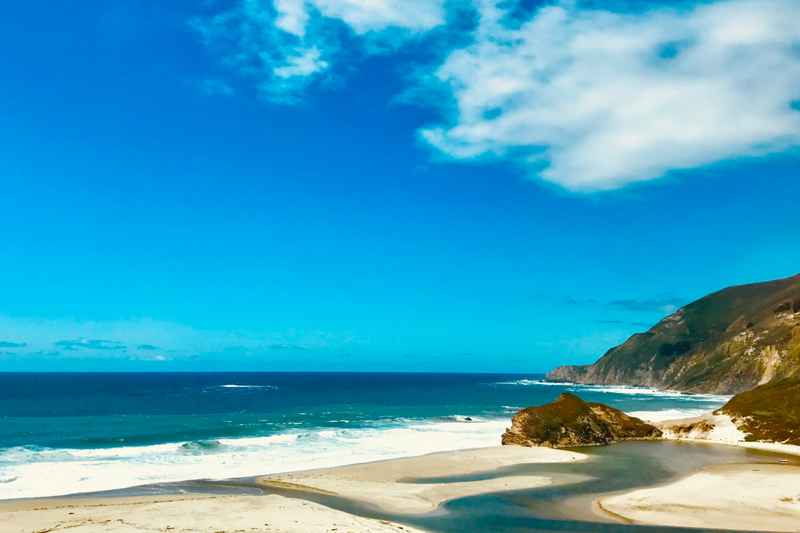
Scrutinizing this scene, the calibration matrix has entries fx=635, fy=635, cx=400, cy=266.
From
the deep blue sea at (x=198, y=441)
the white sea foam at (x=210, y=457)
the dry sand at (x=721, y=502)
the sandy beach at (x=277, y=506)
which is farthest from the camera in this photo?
the deep blue sea at (x=198, y=441)

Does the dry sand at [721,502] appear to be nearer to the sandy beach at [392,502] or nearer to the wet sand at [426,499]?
the sandy beach at [392,502]

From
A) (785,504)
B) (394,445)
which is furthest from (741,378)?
(785,504)

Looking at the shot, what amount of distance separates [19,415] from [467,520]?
9092 cm

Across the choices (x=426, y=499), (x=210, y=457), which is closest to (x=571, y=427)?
(x=426, y=499)

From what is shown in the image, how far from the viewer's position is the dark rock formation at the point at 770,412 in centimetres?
5894

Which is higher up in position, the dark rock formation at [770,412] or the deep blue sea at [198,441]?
the dark rock formation at [770,412]

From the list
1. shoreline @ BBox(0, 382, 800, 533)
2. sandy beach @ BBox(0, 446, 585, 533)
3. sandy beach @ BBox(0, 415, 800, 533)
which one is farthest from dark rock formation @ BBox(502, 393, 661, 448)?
sandy beach @ BBox(0, 446, 585, 533)

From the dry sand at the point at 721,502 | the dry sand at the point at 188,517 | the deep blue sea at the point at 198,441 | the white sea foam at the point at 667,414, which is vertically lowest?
the white sea foam at the point at 667,414

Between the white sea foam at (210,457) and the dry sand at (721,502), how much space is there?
2298 centimetres

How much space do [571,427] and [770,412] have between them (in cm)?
2081

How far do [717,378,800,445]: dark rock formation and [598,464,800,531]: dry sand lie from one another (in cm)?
1970

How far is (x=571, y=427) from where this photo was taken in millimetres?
60125

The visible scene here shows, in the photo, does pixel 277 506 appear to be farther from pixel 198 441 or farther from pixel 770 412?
pixel 770 412

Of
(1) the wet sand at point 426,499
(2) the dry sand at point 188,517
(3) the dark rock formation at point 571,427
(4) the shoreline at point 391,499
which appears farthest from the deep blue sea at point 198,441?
(2) the dry sand at point 188,517
